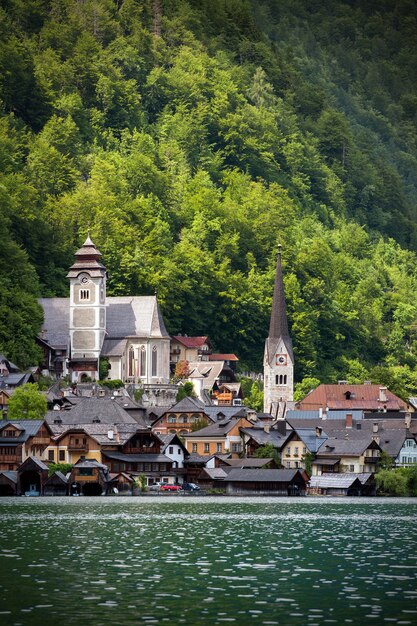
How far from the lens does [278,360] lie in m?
163

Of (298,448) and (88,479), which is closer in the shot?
(88,479)

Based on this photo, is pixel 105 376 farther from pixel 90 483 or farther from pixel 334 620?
pixel 334 620

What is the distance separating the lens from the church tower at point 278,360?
15988cm

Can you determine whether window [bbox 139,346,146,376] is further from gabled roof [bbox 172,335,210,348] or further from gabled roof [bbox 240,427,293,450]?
gabled roof [bbox 240,427,293,450]

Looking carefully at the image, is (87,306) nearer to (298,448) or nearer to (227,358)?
(227,358)

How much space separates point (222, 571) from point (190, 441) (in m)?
74.3

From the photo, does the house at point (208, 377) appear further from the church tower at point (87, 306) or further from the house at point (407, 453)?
the house at point (407, 453)

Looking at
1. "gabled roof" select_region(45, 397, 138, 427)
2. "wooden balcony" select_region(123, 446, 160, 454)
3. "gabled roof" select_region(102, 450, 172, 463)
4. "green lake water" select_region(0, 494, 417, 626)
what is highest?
"gabled roof" select_region(45, 397, 138, 427)

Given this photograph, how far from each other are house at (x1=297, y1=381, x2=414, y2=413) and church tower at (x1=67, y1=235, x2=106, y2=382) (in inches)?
703

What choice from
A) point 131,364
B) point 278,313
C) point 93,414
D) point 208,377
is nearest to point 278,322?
point 278,313

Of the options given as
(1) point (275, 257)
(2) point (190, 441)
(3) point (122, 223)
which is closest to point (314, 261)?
(1) point (275, 257)

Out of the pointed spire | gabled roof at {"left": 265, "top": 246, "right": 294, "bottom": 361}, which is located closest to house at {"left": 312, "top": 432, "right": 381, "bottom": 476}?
gabled roof at {"left": 265, "top": 246, "right": 294, "bottom": 361}

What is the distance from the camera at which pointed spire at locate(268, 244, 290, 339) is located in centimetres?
16550

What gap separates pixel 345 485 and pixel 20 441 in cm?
2163
